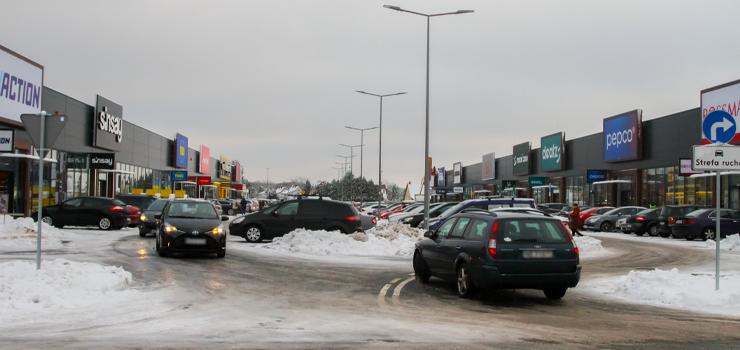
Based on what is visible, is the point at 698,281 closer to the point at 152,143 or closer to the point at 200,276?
the point at 200,276

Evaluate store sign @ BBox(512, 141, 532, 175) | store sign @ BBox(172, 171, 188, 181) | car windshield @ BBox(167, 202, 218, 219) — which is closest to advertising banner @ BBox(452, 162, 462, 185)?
store sign @ BBox(512, 141, 532, 175)

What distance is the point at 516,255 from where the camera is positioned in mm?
8961

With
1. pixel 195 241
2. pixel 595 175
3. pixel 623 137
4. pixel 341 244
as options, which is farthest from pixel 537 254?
pixel 595 175

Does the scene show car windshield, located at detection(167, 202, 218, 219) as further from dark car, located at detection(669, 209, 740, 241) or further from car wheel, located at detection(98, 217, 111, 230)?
dark car, located at detection(669, 209, 740, 241)

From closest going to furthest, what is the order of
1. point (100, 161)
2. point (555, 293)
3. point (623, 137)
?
point (555, 293), point (100, 161), point (623, 137)

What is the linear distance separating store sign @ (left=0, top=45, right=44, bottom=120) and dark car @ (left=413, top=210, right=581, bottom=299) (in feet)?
77.8

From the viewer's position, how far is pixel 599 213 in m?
35.4

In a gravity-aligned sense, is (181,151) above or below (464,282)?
above

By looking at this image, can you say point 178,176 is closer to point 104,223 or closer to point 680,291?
point 104,223

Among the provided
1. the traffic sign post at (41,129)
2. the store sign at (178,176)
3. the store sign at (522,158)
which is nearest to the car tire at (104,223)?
the traffic sign post at (41,129)

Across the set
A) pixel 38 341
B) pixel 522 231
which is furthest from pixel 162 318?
pixel 522 231

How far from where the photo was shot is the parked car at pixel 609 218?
32.8 metres

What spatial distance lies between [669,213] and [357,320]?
74.5 feet

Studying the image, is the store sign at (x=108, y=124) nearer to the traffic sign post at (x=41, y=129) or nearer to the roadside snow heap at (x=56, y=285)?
the traffic sign post at (x=41, y=129)
